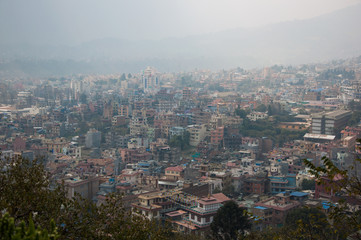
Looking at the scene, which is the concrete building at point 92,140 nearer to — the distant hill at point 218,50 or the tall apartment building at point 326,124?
the tall apartment building at point 326,124

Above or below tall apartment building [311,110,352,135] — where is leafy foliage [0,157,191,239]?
above

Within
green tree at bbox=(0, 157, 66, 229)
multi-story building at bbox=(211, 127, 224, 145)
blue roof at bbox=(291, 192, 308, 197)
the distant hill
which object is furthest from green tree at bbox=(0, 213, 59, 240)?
the distant hill

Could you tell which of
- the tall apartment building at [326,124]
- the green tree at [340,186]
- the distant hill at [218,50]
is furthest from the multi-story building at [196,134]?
the distant hill at [218,50]

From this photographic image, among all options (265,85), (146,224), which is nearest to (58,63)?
(265,85)

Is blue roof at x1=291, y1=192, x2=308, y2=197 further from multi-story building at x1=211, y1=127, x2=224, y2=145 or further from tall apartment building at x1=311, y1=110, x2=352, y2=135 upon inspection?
tall apartment building at x1=311, y1=110, x2=352, y2=135

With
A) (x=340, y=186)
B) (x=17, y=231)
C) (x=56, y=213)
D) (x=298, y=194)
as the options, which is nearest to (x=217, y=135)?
(x=298, y=194)

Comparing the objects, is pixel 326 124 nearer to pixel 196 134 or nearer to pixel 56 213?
pixel 196 134

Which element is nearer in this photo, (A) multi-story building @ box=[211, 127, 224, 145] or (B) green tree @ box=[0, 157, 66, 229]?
(B) green tree @ box=[0, 157, 66, 229]
